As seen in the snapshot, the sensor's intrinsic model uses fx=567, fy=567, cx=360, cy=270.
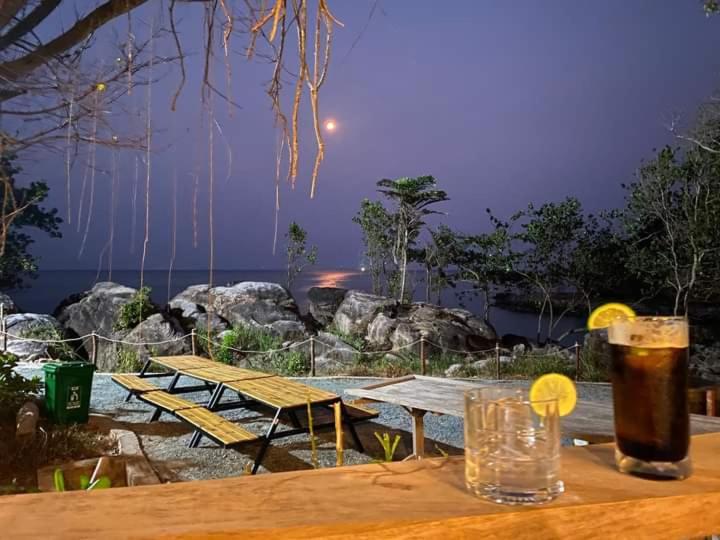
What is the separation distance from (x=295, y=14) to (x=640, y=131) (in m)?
24.4

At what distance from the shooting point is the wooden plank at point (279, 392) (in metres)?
4.23

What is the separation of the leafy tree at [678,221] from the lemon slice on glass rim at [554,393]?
10858 mm

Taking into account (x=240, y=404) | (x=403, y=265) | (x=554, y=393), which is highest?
(x=403, y=265)

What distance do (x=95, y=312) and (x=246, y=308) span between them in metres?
2.85

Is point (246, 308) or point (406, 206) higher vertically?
point (406, 206)

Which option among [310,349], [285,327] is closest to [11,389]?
[310,349]

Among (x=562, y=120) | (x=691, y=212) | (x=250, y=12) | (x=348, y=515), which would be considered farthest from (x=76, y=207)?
(x=562, y=120)

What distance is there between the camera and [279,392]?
464cm

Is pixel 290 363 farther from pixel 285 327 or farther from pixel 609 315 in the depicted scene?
pixel 609 315

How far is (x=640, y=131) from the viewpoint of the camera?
2220 cm

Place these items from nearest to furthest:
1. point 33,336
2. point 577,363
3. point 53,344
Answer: point 577,363 < point 53,344 < point 33,336

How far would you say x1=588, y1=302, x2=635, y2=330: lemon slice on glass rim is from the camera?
2.59 ft

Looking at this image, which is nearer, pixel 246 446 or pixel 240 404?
pixel 246 446

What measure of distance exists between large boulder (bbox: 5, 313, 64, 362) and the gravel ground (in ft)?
10.0
